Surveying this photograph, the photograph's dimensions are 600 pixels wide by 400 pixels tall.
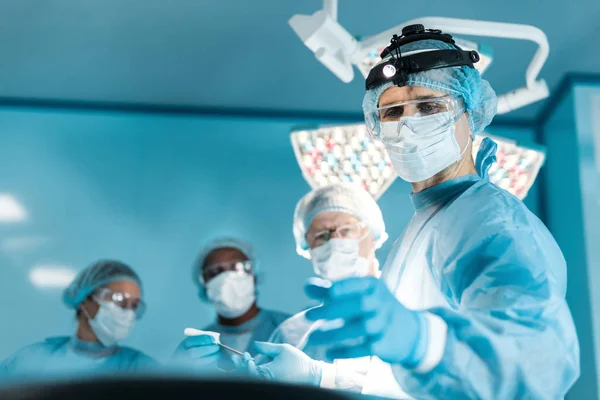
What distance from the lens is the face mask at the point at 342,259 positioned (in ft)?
9.28

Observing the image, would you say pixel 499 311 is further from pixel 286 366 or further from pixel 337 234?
pixel 337 234

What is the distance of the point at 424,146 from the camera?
1.59 meters

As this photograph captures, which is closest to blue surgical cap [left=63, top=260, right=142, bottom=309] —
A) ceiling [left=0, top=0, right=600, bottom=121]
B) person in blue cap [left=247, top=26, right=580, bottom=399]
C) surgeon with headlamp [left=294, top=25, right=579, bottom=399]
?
ceiling [left=0, top=0, right=600, bottom=121]

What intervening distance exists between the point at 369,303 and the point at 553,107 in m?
3.58

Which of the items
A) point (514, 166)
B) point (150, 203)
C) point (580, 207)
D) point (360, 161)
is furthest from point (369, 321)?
point (150, 203)

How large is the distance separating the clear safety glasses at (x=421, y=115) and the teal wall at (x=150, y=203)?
265 centimetres

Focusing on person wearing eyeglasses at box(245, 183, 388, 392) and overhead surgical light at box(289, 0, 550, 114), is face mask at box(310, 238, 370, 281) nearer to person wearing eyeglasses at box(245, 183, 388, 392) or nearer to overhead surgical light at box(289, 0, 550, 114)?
person wearing eyeglasses at box(245, 183, 388, 392)

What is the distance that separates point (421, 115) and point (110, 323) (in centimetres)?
247

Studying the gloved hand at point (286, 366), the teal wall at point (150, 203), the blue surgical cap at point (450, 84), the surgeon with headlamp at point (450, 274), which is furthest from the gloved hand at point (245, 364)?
the teal wall at point (150, 203)

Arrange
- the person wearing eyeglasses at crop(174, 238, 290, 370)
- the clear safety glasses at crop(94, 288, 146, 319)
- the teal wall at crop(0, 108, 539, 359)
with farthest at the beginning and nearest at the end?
the teal wall at crop(0, 108, 539, 359) < the clear safety glasses at crop(94, 288, 146, 319) < the person wearing eyeglasses at crop(174, 238, 290, 370)

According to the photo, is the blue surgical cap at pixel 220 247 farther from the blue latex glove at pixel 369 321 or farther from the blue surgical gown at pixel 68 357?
the blue latex glove at pixel 369 321

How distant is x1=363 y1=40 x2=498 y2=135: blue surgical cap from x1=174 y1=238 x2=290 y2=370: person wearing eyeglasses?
209cm

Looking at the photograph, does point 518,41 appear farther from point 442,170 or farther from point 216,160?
point 442,170

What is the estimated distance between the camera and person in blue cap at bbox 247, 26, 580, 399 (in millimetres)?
1084
